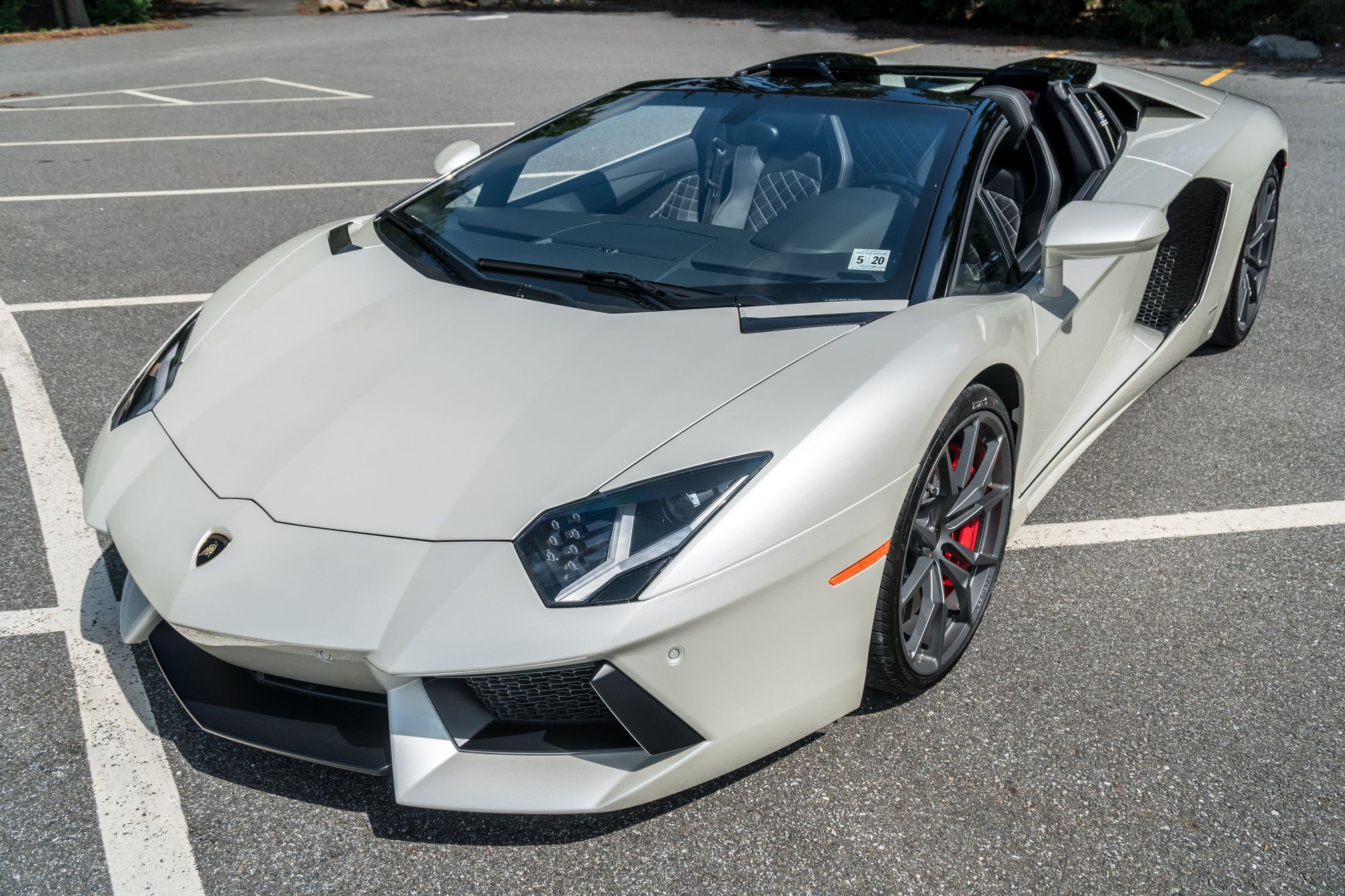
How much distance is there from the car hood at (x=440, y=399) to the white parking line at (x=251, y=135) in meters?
6.39

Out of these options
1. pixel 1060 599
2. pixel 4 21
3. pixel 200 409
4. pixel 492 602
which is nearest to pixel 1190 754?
pixel 1060 599

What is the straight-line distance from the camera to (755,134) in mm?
3020

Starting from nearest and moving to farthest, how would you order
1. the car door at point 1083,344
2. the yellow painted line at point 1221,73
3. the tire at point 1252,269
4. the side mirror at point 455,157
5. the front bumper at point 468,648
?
the front bumper at point 468,648
the car door at point 1083,344
the side mirror at point 455,157
the tire at point 1252,269
the yellow painted line at point 1221,73

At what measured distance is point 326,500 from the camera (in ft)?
6.55

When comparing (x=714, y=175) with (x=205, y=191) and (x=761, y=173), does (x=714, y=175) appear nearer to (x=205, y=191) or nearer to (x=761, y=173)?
(x=761, y=173)

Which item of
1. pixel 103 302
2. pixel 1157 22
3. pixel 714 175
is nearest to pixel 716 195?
pixel 714 175

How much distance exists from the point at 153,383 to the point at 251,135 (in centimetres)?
658

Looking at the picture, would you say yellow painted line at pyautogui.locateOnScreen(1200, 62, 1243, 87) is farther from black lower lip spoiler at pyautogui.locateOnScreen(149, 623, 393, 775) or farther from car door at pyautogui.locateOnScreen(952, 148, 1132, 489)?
black lower lip spoiler at pyautogui.locateOnScreen(149, 623, 393, 775)

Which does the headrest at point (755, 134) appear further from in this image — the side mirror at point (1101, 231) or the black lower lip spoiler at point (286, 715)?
the black lower lip spoiler at point (286, 715)

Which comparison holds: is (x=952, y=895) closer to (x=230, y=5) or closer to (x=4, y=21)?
(x=4, y=21)

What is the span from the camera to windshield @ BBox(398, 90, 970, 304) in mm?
2514

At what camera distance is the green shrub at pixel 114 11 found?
1672 centimetres

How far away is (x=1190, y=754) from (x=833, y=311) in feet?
3.97

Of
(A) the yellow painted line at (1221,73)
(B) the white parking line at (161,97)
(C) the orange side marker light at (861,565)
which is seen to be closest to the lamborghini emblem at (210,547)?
(C) the orange side marker light at (861,565)
